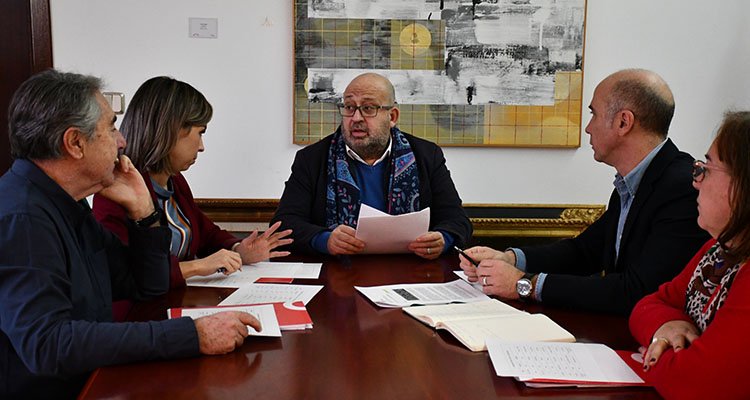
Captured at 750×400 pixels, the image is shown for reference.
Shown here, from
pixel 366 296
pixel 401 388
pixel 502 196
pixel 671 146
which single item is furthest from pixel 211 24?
pixel 401 388

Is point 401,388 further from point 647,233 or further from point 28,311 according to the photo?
point 647,233

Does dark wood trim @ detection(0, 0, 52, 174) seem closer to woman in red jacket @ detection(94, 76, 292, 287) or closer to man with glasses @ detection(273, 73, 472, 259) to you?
woman in red jacket @ detection(94, 76, 292, 287)

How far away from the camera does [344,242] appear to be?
2.31 metres

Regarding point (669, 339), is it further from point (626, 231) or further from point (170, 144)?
point (170, 144)

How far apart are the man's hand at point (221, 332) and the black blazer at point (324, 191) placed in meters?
1.24

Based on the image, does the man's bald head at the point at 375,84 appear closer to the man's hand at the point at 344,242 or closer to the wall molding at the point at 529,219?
the man's hand at the point at 344,242

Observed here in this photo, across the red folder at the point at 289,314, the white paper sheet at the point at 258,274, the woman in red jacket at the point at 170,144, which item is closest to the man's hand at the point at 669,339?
the red folder at the point at 289,314

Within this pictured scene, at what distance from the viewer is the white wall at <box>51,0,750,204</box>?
3.45 metres

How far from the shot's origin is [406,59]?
11.4 ft

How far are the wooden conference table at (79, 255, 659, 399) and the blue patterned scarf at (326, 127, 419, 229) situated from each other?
107 cm

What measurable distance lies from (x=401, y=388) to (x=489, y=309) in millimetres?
530

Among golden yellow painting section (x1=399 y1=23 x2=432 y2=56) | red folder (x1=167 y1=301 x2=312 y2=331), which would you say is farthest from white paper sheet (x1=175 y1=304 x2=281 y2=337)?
golden yellow painting section (x1=399 y1=23 x2=432 y2=56)

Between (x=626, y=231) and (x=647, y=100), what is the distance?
41 cm

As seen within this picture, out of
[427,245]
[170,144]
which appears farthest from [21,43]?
[427,245]
